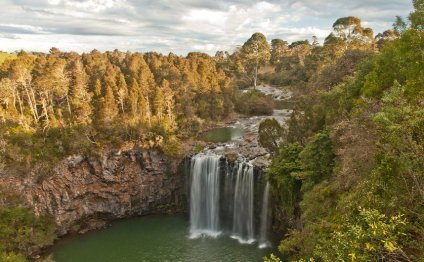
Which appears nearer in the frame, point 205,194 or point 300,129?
point 300,129

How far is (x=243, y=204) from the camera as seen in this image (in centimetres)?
3719

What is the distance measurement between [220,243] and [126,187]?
45.1 feet

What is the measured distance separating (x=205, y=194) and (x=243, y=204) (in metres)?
5.34

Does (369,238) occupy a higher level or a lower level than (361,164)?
higher

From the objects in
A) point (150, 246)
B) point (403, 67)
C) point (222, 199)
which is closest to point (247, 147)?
point (222, 199)

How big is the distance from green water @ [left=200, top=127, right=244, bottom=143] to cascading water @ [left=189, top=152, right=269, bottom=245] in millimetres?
10179

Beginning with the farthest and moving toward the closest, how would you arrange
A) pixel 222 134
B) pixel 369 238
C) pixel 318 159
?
pixel 222 134 < pixel 318 159 < pixel 369 238

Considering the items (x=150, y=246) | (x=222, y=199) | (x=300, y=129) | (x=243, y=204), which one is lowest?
(x=150, y=246)

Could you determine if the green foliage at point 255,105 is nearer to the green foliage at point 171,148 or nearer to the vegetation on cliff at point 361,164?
the vegetation on cliff at point 361,164

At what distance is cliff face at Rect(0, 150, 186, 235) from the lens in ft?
125

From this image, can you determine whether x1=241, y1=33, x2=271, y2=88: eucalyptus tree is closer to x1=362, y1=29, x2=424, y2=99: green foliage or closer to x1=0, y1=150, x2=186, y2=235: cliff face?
x1=0, y1=150, x2=186, y2=235: cliff face

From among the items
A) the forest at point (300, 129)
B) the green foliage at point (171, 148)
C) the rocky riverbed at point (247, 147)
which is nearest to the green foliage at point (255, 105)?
the forest at point (300, 129)

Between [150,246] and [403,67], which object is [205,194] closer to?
[150,246]

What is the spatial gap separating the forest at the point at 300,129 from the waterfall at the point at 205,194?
3858mm
